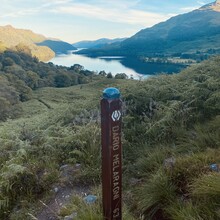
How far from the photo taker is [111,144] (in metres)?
2.59

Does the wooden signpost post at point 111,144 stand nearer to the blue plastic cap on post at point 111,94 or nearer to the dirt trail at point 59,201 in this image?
the blue plastic cap on post at point 111,94

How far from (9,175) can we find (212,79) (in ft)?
14.8

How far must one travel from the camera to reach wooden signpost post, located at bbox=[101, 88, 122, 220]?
2.57m

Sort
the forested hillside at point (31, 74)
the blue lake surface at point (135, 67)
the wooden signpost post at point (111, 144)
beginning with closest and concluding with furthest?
1. the wooden signpost post at point (111, 144)
2. the blue lake surface at point (135, 67)
3. the forested hillside at point (31, 74)

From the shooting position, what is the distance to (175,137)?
5.43m

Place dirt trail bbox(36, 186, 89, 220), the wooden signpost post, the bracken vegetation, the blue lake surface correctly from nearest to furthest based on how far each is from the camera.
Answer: the wooden signpost post → the bracken vegetation → dirt trail bbox(36, 186, 89, 220) → the blue lake surface

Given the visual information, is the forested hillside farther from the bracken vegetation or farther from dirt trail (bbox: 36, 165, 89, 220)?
dirt trail (bbox: 36, 165, 89, 220)

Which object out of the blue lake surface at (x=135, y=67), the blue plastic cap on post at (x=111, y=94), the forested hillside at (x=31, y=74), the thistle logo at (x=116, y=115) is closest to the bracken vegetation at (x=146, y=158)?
the thistle logo at (x=116, y=115)

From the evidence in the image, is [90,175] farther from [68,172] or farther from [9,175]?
[9,175]

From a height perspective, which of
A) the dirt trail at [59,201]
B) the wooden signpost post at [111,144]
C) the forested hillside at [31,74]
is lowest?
the forested hillside at [31,74]

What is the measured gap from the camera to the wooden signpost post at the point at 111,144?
2.57m

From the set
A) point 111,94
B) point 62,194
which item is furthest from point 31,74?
point 111,94

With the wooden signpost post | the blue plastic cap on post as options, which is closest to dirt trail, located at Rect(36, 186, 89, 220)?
the wooden signpost post

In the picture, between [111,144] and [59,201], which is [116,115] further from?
[59,201]
